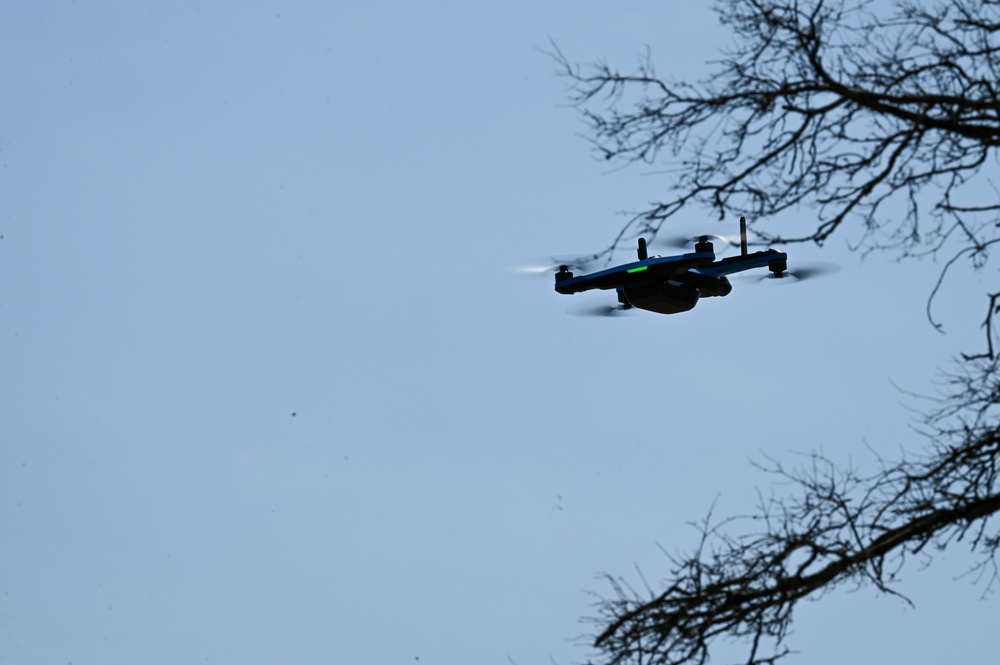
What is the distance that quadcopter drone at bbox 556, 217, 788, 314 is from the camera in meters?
12.3

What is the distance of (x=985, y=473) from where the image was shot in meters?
5.61

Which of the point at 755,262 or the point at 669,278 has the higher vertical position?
the point at 669,278

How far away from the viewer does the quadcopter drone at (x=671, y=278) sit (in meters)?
12.3

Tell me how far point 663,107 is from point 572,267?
6672 mm

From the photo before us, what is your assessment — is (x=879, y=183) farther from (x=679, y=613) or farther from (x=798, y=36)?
(x=679, y=613)

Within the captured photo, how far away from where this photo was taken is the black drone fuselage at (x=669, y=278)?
12.3 meters

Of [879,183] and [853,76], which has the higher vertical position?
[853,76]

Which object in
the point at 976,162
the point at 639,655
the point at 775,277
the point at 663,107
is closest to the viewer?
the point at 639,655

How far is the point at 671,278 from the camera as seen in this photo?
1290 cm

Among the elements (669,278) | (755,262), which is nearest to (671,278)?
(669,278)

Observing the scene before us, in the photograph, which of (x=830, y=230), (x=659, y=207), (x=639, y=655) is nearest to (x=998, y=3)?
(x=830, y=230)

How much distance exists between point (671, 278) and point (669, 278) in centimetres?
A: 3

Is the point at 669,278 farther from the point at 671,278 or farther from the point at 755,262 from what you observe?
the point at 755,262

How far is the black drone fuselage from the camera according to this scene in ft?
40.3
